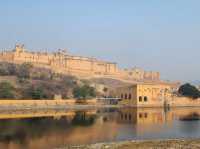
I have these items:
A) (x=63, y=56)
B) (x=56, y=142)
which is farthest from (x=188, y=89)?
(x=56, y=142)

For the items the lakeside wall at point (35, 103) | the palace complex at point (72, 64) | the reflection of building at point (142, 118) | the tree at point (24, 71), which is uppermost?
the palace complex at point (72, 64)

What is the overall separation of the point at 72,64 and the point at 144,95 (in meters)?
35.2

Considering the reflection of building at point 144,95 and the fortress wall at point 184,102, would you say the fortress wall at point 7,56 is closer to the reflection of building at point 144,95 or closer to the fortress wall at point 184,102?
the reflection of building at point 144,95

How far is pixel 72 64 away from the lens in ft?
292

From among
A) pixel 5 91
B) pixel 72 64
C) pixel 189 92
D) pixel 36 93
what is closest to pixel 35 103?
pixel 36 93

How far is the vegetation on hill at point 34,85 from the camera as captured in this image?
50469mm

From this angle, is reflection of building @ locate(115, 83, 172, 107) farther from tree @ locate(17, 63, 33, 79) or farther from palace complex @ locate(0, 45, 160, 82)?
palace complex @ locate(0, 45, 160, 82)

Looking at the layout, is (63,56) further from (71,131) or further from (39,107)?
(71,131)

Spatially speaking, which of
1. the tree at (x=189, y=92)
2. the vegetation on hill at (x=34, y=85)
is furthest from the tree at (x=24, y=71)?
the tree at (x=189, y=92)

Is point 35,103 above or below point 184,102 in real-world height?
below

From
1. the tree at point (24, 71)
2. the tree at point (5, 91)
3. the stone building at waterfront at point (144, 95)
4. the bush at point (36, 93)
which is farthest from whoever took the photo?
the tree at point (24, 71)

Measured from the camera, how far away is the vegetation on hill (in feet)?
166

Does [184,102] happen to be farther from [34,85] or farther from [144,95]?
[34,85]

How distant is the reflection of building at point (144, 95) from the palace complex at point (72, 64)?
26.7 meters
